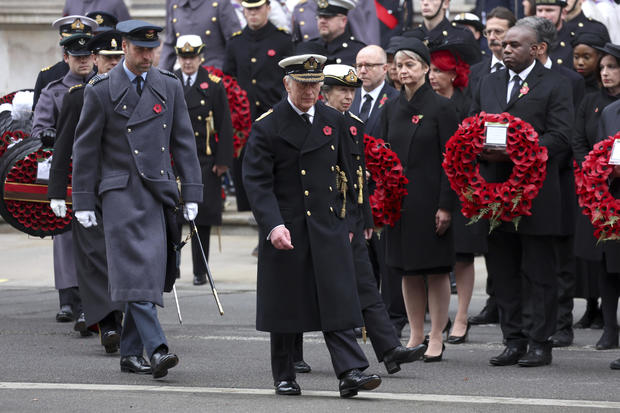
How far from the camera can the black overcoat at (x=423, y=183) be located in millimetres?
9516

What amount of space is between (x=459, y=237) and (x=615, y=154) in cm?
196

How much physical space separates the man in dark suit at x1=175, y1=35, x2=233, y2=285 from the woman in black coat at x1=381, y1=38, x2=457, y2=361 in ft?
13.7

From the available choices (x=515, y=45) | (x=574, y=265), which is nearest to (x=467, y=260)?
(x=574, y=265)

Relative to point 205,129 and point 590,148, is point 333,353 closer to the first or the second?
point 590,148

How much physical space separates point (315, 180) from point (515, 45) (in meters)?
1.96

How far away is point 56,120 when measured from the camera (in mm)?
11180

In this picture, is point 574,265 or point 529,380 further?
point 574,265

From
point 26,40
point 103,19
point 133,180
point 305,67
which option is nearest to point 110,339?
point 133,180

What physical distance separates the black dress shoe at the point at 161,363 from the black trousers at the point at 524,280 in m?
2.22

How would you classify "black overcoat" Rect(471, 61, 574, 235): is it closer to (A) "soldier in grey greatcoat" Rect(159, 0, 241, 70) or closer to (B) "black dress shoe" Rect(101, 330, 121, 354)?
(B) "black dress shoe" Rect(101, 330, 121, 354)

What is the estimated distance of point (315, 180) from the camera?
8.31 m

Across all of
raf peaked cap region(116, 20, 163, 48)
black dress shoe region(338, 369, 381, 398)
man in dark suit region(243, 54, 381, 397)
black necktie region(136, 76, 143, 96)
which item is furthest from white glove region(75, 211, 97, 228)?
black dress shoe region(338, 369, 381, 398)

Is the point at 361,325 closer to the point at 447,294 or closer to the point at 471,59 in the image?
the point at 447,294

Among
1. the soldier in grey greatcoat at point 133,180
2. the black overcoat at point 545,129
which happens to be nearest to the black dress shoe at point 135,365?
the soldier in grey greatcoat at point 133,180
